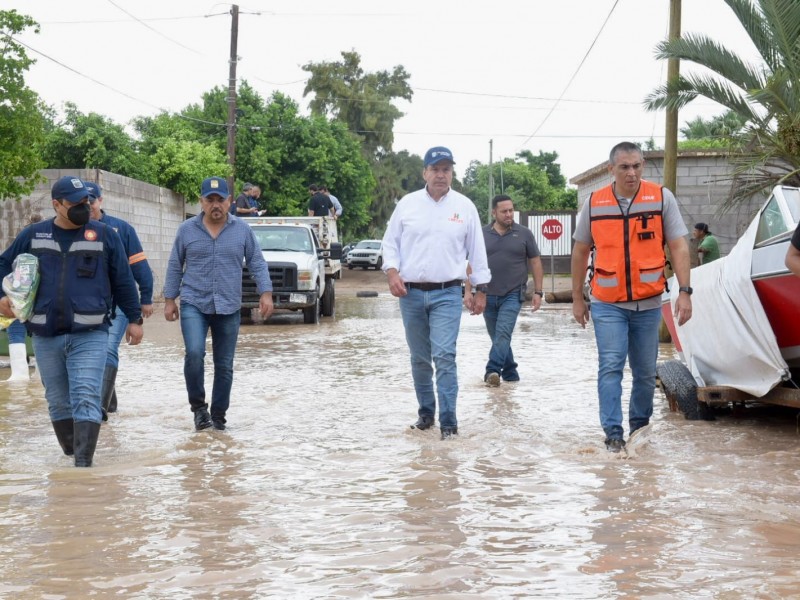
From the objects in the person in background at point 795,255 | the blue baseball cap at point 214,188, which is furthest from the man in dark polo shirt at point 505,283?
the person in background at point 795,255

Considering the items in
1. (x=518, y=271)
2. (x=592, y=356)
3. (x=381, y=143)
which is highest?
(x=381, y=143)

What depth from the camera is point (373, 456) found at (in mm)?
7449

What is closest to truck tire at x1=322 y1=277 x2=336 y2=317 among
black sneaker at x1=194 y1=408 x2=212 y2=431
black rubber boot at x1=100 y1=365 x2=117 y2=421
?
black rubber boot at x1=100 y1=365 x2=117 y2=421

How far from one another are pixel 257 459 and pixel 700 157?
66.3 feet

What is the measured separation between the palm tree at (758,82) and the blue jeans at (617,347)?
961 centimetres

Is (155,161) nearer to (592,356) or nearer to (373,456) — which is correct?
(592,356)

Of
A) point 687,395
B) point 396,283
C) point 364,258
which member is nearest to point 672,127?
point 687,395

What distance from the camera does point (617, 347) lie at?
7.52 m

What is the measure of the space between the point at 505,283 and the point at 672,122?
6.83 metres

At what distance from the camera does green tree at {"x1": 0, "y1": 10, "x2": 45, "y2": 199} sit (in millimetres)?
16922

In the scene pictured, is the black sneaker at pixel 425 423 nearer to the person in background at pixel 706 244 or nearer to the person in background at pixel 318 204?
the person in background at pixel 706 244

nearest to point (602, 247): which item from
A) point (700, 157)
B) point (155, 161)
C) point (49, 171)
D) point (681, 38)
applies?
point (681, 38)

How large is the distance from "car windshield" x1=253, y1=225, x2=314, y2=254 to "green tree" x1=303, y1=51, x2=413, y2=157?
41.7m

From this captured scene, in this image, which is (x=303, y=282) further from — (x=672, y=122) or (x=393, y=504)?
(x=393, y=504)
